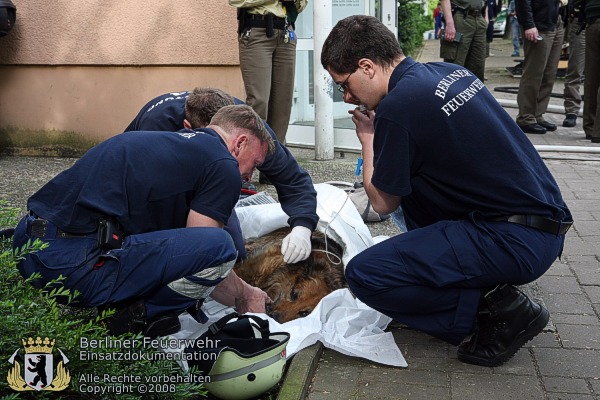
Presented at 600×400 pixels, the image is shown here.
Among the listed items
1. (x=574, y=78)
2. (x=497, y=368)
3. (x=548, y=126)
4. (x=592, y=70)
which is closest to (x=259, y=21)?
(x=497, y=368)

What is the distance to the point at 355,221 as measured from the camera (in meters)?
4.69

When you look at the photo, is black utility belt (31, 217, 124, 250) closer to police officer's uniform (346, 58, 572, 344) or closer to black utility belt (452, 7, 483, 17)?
police officer's uniform (346, 58, 572, 344)

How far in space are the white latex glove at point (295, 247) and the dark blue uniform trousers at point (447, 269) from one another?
Result: 464mm

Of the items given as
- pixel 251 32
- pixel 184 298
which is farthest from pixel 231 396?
pixel 251 32

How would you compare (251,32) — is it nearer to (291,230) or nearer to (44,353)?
(291,230)

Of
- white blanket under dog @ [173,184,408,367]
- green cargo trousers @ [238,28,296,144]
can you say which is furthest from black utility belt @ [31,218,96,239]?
green cargo trousers @ [238,28,296,144]

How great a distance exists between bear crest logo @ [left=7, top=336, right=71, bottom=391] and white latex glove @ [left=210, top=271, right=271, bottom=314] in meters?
1.20

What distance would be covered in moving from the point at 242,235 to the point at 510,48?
20465mm

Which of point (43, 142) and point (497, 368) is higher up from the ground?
point (497, 368)

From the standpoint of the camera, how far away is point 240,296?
3.96 m

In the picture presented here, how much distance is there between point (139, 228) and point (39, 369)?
97 centimetres

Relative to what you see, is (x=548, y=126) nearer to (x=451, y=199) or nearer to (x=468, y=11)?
(x=468, y=11)

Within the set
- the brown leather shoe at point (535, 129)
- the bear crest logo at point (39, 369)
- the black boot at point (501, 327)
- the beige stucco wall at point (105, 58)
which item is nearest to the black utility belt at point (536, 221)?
the black boot at point (501, 327)

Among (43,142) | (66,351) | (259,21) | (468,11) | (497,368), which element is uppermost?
(259,21)
